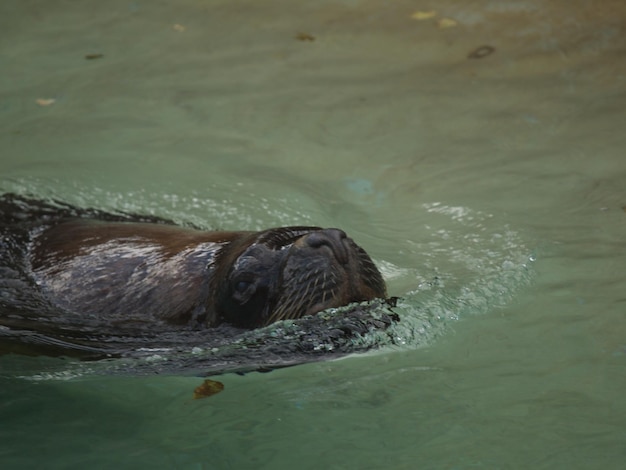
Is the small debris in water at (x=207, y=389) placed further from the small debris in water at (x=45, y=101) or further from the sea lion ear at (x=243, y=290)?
the small debris in water at (x=45, y=101)

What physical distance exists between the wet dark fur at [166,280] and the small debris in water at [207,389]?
28cm

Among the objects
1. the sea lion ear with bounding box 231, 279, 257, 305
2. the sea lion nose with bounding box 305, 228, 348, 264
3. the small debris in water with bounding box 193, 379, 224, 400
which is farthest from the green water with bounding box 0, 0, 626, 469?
the sea lion nose with bounding box 305, 228, 348, 264

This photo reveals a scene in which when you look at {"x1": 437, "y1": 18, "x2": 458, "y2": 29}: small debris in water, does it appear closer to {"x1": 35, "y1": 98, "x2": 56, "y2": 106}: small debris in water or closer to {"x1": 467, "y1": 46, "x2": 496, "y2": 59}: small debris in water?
{"x1": 467, "y1": 46, "x2": 496, "y2": 59}: small debris in water

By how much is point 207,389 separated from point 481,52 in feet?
19.0

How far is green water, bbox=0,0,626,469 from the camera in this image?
4.40m

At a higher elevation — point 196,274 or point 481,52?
point 196,274

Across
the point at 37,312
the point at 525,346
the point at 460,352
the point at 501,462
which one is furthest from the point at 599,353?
the point at 37,312

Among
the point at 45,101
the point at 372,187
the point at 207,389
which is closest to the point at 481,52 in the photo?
the point at 372,187

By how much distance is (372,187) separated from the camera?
7562mm

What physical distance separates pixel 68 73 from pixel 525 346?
20.6 feet

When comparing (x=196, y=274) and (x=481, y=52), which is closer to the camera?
(x=196, y=274)

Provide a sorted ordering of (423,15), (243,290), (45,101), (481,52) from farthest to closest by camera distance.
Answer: (423,15) → (481,52) → (45,101) → (243,290)

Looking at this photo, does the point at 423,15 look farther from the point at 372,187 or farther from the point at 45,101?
the point at 45,101

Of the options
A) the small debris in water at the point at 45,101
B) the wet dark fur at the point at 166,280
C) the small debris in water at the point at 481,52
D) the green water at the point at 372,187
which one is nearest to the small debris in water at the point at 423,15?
the green water at the point at 372,187
